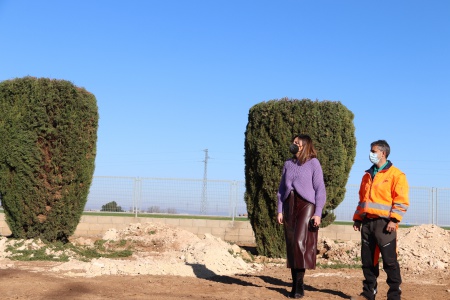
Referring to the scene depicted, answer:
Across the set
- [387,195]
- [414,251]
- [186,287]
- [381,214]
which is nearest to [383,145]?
[387,195]

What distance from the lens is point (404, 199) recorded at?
20.5 feet

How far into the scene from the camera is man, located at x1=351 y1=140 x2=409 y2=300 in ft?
20.6

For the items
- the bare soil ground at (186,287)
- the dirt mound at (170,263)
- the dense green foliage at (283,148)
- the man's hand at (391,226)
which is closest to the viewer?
the man's hand at (391,226)

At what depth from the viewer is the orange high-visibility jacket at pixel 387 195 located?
624cm

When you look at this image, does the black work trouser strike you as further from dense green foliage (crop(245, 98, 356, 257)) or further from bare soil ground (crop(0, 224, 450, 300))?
dense green foliage (crop(245, 98, 356, 257))

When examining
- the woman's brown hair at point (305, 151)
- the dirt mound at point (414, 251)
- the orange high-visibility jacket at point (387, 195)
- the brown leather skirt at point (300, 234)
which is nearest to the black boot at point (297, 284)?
the brown leather skirt at point (300, 234)

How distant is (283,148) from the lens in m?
11.6

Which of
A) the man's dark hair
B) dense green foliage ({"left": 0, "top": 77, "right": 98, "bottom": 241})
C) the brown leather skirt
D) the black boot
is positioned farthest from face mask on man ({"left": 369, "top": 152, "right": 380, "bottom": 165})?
dense green foliage ({"left": 0, "top": 77, "right": 98, "bottom": 241})

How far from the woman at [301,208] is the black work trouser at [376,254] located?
579 millimetres

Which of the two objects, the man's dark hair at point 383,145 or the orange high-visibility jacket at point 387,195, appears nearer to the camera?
the orange high-visibility jacket at point 387,195

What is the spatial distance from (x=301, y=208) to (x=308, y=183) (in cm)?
30

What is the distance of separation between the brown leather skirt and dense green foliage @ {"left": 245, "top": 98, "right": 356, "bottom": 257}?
4773 millimetres

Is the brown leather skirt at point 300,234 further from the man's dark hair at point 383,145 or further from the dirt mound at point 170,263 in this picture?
the dirt mound at point 170,263

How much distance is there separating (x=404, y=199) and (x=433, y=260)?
5.32 meters
